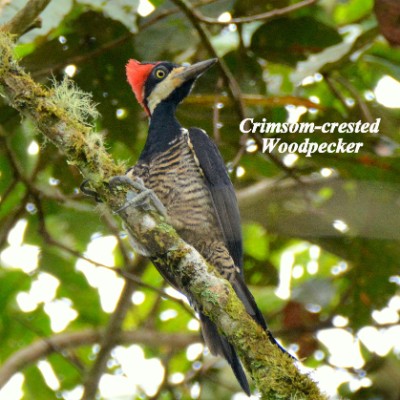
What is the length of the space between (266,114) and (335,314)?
3.92ft

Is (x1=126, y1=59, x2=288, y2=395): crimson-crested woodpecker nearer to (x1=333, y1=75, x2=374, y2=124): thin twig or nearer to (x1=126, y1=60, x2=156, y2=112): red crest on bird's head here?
(x1=126, y1=60, x2=156, y2=112): red crest on bird's head

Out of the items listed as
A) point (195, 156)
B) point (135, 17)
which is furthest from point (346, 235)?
point (135, 17)

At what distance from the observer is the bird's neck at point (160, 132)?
2.85m

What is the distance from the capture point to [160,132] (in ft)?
9.41

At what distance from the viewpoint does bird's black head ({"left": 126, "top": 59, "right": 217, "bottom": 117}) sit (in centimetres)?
296

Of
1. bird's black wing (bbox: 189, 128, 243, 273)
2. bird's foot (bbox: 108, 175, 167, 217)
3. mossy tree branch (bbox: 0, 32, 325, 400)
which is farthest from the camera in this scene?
bird's black wing (bbox: 189, 128, 243, 273)

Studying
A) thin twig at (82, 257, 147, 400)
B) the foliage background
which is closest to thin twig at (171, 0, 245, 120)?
the foliage background

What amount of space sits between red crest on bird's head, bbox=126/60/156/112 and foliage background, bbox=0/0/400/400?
0.87 feet

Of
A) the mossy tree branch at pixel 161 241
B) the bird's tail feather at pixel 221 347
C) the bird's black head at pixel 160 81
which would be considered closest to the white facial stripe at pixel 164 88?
the bird's black head at pixel 160 81

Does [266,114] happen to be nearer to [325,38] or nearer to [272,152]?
[272,152]

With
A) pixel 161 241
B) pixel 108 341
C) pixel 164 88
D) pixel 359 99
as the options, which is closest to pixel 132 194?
pixel 161 241

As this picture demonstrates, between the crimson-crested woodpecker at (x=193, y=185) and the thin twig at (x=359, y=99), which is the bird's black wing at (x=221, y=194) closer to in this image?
the crimson-crested woodpecker at (x=193, y=185)

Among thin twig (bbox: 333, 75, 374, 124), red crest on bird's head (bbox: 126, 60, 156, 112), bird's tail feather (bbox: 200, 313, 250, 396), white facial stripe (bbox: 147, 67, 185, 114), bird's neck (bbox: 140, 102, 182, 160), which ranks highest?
thin twig (bbox: 333, 75, 374, 124)

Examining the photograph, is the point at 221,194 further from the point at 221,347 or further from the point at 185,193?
the point at 221,347
